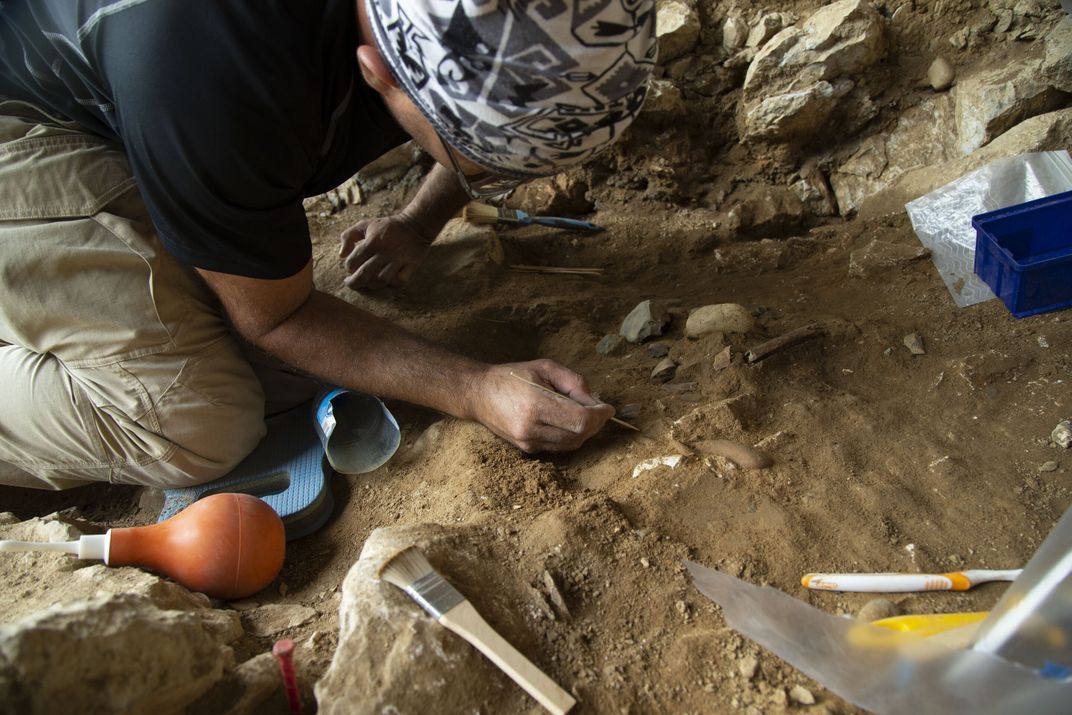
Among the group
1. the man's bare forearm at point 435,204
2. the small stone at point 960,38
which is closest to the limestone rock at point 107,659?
the man's bare forearm at point 435,204

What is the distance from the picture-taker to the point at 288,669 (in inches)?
53.5

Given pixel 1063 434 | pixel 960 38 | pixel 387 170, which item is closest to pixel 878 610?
pixel 1063 434

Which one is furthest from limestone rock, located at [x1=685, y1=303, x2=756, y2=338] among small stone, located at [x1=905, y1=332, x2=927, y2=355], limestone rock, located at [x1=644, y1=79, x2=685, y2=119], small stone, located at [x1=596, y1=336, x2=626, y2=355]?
limestone rock, located at [x1=644, y1=79, x2=685, y2=119]

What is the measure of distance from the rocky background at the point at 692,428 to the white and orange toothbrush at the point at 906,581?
3 cm

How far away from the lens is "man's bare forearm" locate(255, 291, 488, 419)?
2248 millimetres

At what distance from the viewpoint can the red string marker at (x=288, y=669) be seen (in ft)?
4.36

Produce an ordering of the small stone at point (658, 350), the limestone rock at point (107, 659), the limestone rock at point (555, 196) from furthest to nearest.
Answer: the limestone rock at point (555, 196) < the small stone at point (658, 350) < the limestone rock at point (107, 659)

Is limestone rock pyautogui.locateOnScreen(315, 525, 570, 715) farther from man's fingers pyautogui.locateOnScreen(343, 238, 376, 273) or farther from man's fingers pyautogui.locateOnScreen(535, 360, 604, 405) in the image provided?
man's fingers pyautogui.locateOnScreen(343, 238, 376, 273)

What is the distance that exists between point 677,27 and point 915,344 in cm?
208

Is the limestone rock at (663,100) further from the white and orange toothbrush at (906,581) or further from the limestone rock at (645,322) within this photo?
the white and orange toothbrush at (906,581)

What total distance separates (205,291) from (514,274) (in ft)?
4.35

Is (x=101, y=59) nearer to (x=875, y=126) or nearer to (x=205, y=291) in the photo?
(x=205, y=291)

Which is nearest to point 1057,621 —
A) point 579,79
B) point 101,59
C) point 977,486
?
point 977,486

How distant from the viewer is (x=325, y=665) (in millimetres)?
1538
